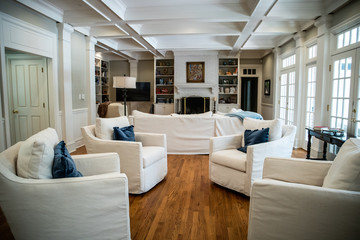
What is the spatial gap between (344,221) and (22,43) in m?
4.76

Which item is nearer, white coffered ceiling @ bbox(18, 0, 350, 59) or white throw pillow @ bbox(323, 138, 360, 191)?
white throw pillow @ bbox(323, 138, 360, 191)

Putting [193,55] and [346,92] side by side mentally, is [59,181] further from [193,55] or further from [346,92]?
[193,55]

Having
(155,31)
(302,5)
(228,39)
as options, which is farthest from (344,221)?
(228,39)

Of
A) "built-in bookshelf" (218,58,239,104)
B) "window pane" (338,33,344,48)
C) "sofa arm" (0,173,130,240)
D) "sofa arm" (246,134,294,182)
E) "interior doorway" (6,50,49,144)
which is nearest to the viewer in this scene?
"sofa arm" (0,173,130,240)

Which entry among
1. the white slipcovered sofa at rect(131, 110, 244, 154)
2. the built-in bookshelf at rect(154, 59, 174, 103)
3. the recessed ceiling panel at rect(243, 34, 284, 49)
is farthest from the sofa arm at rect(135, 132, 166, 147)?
the built-in bookshelf at rect(154, 59, 174, 103)

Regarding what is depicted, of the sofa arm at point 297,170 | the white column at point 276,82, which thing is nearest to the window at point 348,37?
the sofa arm at point 297,170

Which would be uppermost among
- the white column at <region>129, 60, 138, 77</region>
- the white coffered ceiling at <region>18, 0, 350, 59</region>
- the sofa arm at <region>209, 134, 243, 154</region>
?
the white coffered ceiling at <region>18, 0, 350, 59</region>

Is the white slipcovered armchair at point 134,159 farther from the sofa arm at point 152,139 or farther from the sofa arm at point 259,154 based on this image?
the sofa arm at point 259,154

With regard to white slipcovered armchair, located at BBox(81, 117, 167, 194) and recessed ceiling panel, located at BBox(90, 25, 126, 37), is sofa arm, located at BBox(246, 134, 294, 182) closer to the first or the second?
white slipcovered armchair, located at BBox(81, 117, 167, 194)

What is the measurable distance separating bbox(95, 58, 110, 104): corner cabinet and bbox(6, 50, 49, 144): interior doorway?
13.0ft

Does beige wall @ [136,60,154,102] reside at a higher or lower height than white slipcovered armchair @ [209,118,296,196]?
higher

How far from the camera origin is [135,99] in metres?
10.0

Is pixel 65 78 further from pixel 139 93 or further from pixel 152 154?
pixel 139 93

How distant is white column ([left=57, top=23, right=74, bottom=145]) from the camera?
5.02 m
